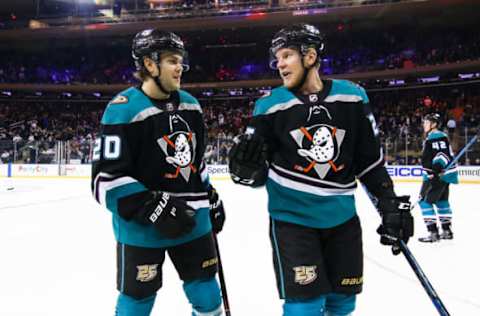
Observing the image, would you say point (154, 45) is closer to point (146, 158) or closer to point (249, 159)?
point (146, 158)

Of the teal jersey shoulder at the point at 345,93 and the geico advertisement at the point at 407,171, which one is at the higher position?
the teal jersey shoulder at the point at 345,93

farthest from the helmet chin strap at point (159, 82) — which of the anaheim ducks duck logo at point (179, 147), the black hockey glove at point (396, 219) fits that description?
the black hockey glove at point (396, 219)

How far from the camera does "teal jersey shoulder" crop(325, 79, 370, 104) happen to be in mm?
1788

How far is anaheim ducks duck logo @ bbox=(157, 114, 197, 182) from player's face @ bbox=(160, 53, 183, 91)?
0.41 ft

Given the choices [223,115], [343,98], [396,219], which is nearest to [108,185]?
Result: [343,98]

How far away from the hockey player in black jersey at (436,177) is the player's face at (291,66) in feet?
11.1

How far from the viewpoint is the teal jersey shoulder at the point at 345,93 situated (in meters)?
1.79

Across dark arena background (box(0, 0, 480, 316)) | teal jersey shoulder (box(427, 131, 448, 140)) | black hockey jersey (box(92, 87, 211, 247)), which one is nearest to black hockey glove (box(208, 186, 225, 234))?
black hockey jersey (box(92, 87, 211, 247))

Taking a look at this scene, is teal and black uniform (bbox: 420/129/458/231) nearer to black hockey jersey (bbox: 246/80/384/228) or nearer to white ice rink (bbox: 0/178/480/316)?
white ice rink (bbox: 0/178/480/316)

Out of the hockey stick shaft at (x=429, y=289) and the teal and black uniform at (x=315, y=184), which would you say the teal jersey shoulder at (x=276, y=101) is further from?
the hockey stick shaft at (x=429, y=289)

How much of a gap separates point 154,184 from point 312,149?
640mm

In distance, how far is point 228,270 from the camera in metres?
3.55

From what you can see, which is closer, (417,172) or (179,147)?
(179,147)

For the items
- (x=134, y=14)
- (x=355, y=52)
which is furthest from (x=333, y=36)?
(x=134, y=14)
